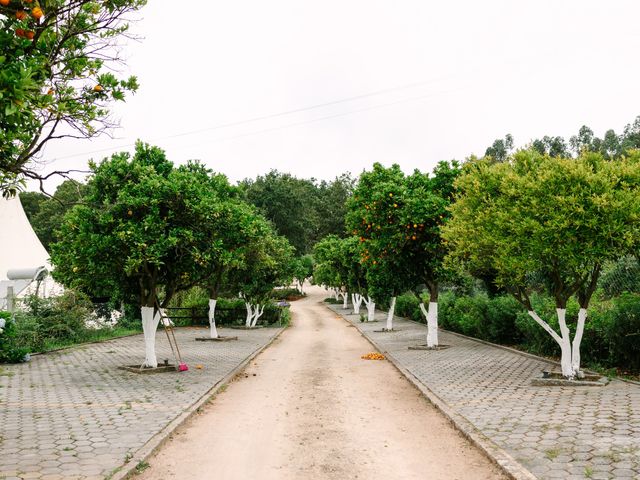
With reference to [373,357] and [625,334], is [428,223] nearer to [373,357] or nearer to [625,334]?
[373,357]

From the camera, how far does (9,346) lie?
50.1 feet

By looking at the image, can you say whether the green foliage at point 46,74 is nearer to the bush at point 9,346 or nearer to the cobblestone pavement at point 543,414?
the cobblestone pavement at point 543,414

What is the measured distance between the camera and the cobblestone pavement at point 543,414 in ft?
18.8

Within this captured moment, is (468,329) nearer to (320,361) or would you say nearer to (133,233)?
(320,361)

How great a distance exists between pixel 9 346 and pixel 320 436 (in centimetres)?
1200

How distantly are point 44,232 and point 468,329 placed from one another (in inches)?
2090

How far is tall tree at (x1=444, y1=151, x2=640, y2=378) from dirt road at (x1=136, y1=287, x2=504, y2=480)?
11.1 ft

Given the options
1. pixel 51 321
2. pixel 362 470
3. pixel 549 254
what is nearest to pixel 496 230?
pixel 549 254

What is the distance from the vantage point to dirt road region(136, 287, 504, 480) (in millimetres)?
5859

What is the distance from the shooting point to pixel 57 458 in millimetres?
6125

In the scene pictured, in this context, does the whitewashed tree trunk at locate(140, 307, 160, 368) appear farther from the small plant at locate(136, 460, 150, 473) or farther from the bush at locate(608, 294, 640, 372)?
the bush at locate(608, 294, 640, 372)

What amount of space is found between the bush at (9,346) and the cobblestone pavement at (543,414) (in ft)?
35.9

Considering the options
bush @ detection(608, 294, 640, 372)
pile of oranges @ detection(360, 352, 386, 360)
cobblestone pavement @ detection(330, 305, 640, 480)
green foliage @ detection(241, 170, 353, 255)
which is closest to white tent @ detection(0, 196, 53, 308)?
pile of oranges @ detection(360, 352, 386, 360)

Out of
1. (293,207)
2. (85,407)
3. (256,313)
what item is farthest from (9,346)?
(293,207)
